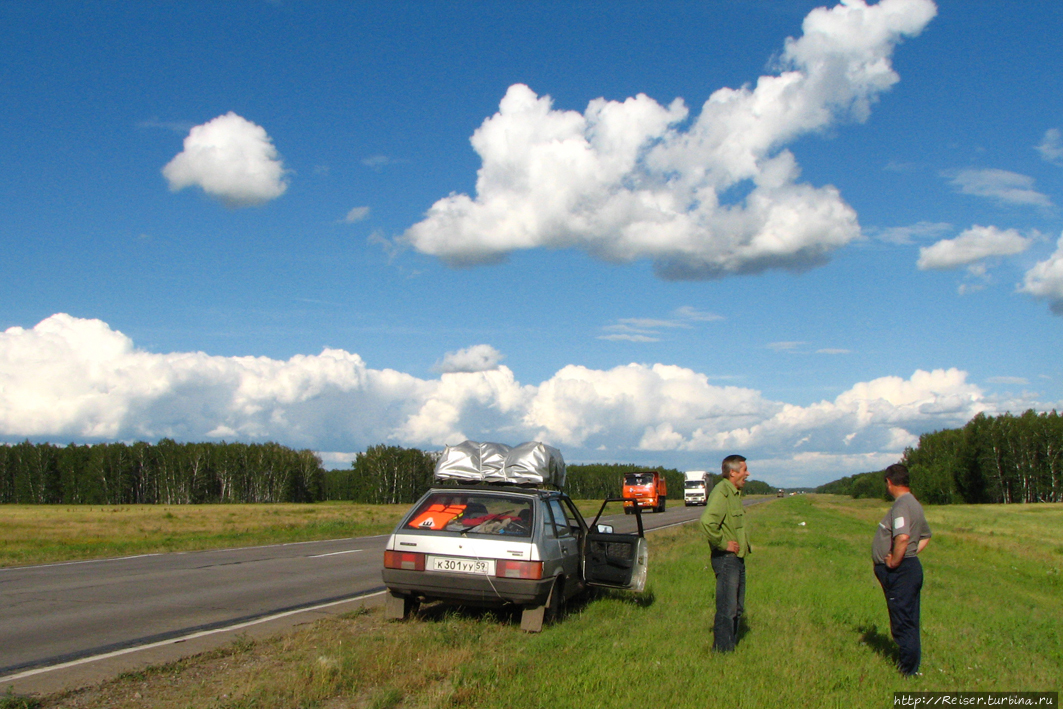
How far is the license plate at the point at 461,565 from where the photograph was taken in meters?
7.63

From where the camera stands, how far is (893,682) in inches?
247

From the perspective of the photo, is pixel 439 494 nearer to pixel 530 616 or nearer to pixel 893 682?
pixel 530 616

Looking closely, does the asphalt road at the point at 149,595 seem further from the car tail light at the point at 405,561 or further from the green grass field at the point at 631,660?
the car tail light at the point at 405,561

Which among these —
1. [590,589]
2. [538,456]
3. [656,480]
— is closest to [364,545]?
[590,589]

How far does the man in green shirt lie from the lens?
6.98 m

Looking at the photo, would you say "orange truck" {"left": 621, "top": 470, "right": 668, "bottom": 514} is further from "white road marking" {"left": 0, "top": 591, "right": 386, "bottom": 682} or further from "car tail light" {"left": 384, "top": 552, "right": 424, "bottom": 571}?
"car tail light" {"left": 384, "top": 552, "right": 424, "bottom": 571}

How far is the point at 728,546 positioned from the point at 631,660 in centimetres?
132

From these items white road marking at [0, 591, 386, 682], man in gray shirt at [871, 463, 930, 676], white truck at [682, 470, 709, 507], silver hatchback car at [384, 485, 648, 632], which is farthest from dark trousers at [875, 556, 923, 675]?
white truck at [682, 470, 709, 507]

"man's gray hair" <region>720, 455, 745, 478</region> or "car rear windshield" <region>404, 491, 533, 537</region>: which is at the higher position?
"man's gray hair" <region>720, 455, 745, 478</region>

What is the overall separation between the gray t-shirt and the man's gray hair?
128 cm

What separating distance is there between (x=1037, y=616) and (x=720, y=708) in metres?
8.67

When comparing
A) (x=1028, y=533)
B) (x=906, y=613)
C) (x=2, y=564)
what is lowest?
(x=1028, y=533)

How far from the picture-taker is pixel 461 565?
7.68m

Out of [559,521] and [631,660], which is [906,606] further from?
[559,521]
